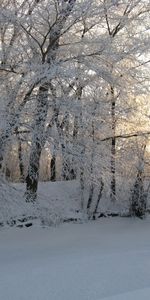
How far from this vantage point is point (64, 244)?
12.8 meters

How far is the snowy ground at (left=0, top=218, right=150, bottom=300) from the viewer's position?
659 centimetres

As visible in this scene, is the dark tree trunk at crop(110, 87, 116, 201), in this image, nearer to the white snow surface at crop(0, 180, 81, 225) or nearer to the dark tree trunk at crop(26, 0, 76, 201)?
the white snow surface at crop(0, 180, 81, 225)

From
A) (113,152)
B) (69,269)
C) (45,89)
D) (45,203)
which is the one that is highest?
(45,89)

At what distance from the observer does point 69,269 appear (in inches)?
313

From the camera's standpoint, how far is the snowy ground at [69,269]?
6590mm

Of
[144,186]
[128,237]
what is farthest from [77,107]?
[144,186]

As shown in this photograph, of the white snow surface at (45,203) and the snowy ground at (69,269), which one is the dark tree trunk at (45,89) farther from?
the snowy ground at (69,269)

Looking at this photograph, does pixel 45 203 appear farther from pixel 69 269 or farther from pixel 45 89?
pixel 69 269

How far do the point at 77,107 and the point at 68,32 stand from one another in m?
2.33

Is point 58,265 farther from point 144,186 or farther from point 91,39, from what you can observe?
point 144,186

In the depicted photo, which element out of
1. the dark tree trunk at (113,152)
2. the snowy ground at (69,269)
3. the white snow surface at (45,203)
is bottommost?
the snowy ground at (69,269)

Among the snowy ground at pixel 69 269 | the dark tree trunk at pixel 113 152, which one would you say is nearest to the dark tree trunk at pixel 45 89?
the snowy ground at pixel 69 269

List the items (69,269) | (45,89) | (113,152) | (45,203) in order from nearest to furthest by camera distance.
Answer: (69,269)
(45,89)
(45,203)
(113,152)

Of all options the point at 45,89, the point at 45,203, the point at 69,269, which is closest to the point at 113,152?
the point at 45,203
